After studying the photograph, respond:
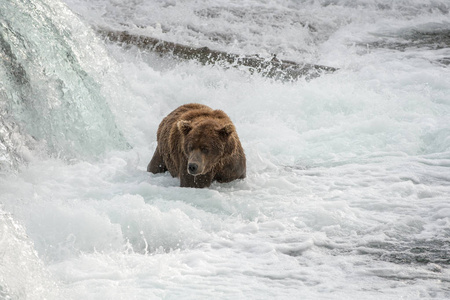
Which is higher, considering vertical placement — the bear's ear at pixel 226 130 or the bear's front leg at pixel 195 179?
the bear's ear at pixel 226 130

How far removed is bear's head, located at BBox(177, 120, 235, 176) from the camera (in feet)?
19.2

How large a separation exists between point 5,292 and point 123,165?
13.3ft

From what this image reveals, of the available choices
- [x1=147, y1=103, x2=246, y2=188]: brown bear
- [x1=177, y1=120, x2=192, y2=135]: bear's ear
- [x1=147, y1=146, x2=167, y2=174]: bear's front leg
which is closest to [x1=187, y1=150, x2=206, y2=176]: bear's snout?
[x1=147, y1=103, x2=246, y2=188]: brown bear

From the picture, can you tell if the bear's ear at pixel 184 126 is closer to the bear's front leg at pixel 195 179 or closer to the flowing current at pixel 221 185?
the bear's front leg at pixel 195 179

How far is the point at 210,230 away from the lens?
A: 16.9ft

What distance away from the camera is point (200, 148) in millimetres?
5855

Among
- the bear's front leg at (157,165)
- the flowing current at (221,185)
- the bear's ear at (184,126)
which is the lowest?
the bear's front leg at (157,165)

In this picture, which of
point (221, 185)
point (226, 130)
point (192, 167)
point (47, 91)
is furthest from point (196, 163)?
point (47, 91)

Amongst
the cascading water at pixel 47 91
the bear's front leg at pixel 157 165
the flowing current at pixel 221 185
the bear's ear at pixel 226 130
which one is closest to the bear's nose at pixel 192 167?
the flowing current at pixel 221 185

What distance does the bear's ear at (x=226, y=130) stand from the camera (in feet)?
19.3

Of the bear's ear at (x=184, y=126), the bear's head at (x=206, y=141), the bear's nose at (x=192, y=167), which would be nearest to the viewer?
the bear's nose at (x=192, y=167)

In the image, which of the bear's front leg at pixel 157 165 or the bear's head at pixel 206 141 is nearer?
the bear's head at pixel 206 141

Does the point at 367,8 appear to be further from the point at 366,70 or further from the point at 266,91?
the point at 266,91

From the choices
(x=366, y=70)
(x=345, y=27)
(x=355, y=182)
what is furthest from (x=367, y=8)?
(x=355, y=182)
